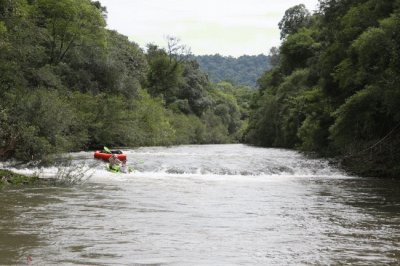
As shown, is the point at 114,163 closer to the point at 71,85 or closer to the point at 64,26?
the point at 71,85

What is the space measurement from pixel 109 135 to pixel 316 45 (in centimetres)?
2357

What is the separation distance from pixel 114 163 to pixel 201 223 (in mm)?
13840

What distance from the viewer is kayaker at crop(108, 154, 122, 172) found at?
977 inches

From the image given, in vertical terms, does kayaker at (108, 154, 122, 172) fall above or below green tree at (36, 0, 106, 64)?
below

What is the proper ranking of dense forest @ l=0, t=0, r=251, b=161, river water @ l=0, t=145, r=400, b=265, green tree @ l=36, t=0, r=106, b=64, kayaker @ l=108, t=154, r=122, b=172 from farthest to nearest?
green tree @ l=36, t=0, r=106, b=64, dense forest @ l=0, t=0, r=251, b=161, kayaker @ l=108, t=154, r=122, b=172, river water @ l=0, t=145, r=400, b=265

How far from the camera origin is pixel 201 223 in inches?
473

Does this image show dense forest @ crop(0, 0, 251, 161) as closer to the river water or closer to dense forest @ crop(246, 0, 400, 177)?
the river water

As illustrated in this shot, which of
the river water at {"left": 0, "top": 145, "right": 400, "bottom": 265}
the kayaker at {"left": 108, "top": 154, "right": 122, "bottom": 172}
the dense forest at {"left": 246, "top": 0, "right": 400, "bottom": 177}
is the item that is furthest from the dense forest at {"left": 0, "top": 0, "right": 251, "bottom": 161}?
the dense forest at {"left": 246, "top": 0, "right": 400, "bottom": 177}

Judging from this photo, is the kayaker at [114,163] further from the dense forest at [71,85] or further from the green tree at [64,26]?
the green tree at [64,26]

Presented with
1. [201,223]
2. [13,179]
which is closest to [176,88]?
[13,179]

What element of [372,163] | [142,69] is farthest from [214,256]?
[142,69]

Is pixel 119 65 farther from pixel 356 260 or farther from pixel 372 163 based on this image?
pixel 356 260

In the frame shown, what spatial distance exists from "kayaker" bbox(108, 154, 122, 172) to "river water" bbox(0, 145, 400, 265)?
9.68 feet

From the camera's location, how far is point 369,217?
43.0ft
